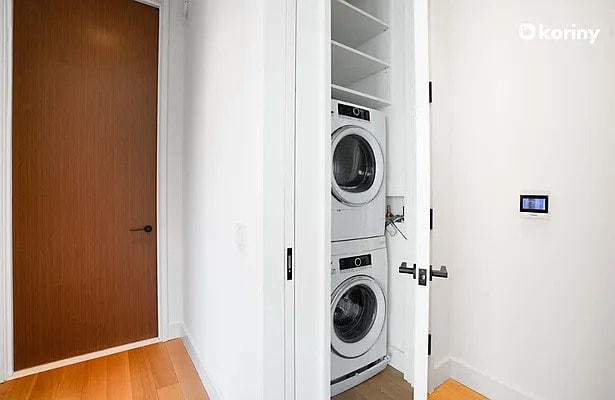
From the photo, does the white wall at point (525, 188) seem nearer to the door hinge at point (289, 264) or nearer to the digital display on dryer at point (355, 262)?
the digital display on dryer at point (355, 262)

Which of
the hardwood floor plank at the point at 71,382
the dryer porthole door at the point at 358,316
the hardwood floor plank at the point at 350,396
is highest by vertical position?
the dryer porthole door at the point at 358,316

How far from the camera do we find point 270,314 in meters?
1.07

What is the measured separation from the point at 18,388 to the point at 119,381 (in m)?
0.56

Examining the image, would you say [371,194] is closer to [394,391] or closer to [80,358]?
[394,391]

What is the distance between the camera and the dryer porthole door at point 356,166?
1.74 m

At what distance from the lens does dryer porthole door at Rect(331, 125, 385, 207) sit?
1.74m

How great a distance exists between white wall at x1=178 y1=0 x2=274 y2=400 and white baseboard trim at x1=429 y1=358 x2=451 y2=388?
1.19m

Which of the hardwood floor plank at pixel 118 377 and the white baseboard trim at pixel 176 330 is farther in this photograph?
the white baseboard trim at pixel 176 330

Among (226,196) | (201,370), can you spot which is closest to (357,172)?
(226,196)

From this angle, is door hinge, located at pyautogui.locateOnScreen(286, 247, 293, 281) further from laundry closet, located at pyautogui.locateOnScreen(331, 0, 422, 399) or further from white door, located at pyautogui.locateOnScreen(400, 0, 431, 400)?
laundry closet, located at pyautogui.locateOnScreen(331, 0, 422, 399)

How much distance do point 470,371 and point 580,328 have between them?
0.66 meters

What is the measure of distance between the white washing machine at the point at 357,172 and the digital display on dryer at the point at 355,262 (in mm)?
126

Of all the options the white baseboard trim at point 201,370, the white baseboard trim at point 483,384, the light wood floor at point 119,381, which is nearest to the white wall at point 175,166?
the white baseboard trim at point 201,370

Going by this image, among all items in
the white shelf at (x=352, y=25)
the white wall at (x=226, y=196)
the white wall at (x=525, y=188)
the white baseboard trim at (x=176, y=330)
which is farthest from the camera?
the white baseboard trim at (x=176, y=330)
